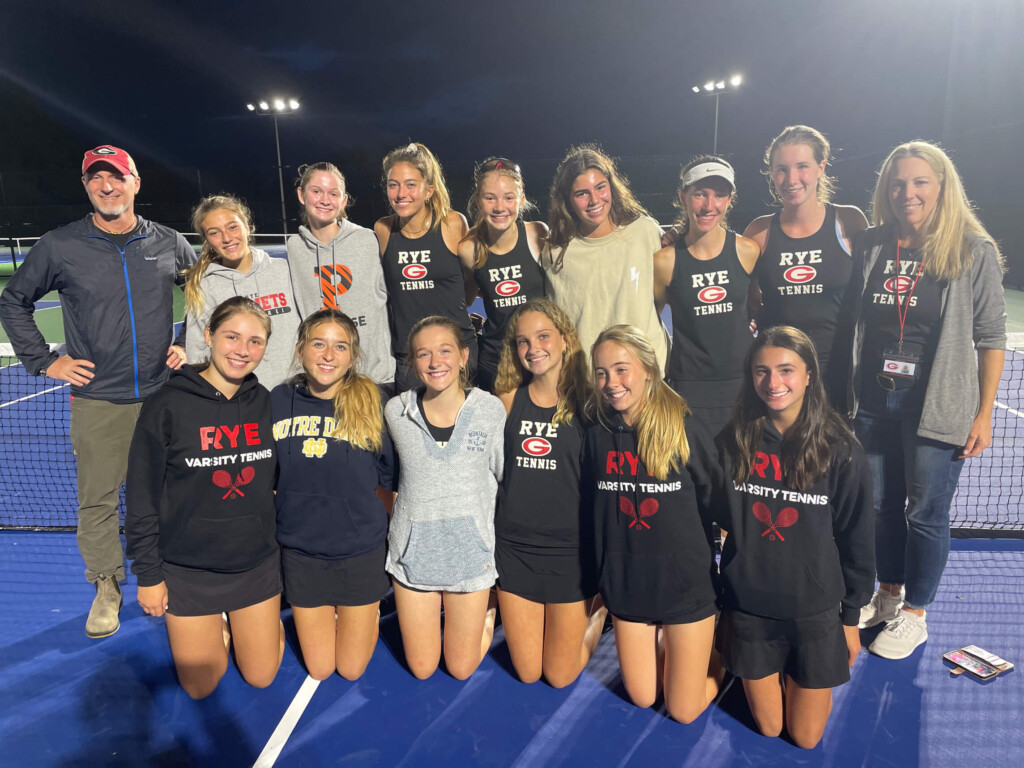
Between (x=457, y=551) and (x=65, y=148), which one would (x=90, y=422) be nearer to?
(x=457, y=551)

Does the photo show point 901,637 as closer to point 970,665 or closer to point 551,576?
point 970,665

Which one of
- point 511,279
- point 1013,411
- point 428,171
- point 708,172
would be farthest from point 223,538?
point 1013,411

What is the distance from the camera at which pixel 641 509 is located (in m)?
3.21

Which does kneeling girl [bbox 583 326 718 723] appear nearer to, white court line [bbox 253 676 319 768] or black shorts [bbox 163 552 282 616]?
white court line [bbox 253 676 319 768]

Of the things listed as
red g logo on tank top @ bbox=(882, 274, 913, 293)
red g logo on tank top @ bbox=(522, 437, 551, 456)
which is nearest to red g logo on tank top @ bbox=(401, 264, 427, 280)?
red g logo on tank top @ bbox=(522, 437, 551, 456)

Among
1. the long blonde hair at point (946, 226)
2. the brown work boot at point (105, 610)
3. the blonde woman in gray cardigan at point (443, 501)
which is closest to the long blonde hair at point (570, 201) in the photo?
the blonde woman in gray cardigan at point (443, 501)

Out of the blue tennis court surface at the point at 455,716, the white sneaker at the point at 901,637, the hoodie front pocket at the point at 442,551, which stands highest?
the hoodie front pocket at the point at 442,551

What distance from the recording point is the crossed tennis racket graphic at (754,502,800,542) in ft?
9.86

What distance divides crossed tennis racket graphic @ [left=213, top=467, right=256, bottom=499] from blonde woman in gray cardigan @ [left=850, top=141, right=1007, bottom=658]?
3.37 metres

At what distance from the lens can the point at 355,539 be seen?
3.48 meters

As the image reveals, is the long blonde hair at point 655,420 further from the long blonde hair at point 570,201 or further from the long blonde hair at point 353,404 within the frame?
the long blonde hair at point 353,404

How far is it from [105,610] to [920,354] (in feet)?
16.3

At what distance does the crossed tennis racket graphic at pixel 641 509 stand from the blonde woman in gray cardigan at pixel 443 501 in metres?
0.69

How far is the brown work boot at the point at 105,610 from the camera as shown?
396cm
